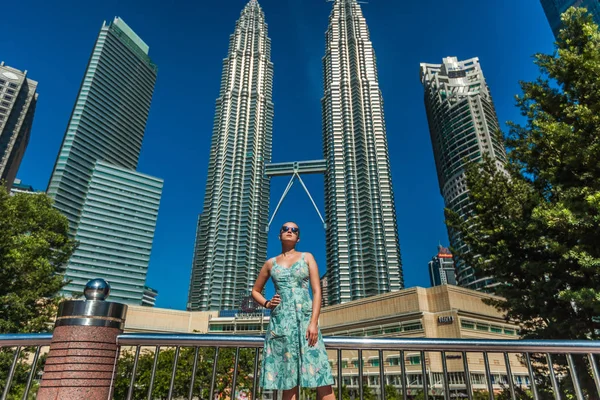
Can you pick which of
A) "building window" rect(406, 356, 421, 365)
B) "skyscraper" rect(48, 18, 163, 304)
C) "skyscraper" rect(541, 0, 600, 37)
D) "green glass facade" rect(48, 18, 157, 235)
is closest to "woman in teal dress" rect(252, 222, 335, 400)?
"building window" rect(406, 356, 421, 365)

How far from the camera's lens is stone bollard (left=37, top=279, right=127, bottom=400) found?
3.24m

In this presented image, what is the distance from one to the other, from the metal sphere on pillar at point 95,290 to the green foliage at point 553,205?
9466mm

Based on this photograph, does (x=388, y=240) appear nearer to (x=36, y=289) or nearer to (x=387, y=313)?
(x=387, y=313)

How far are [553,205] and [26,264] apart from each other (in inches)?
958

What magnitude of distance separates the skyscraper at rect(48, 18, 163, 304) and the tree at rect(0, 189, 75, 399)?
12550 centimetres

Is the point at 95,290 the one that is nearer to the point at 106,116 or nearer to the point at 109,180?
the point at 109,180

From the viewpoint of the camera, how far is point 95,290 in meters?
3.49

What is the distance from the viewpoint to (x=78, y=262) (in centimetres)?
13200

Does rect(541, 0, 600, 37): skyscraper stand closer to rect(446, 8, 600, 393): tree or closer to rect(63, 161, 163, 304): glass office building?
rect(446, 8, 600, 393): tree

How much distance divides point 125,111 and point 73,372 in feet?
640

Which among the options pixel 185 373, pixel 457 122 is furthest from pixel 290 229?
pixel 457 122

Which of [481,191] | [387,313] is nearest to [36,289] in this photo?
[481,191]

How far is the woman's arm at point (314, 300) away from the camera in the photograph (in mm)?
3172

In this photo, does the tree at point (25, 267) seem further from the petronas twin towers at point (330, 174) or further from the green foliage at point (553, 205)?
the petronas twin towers at point (330, 174)
